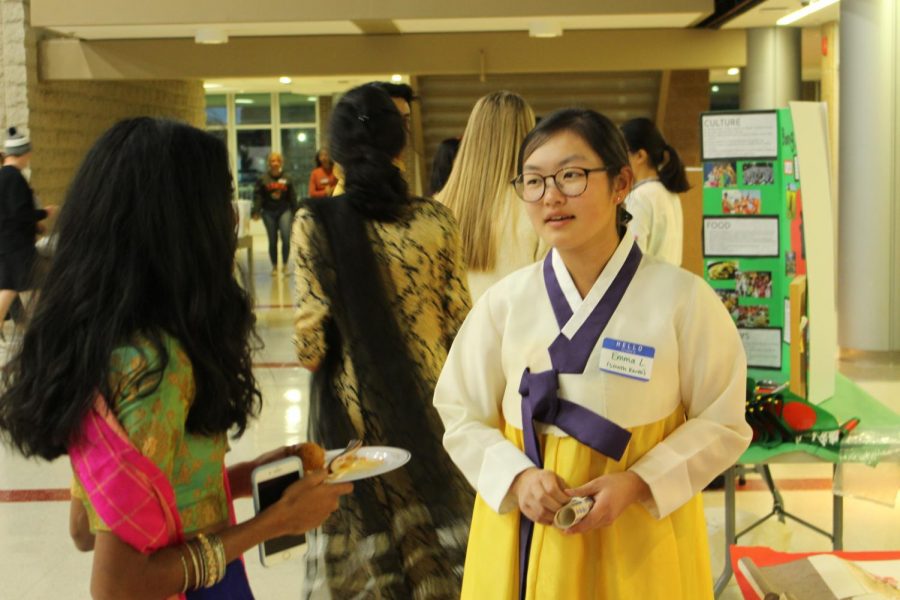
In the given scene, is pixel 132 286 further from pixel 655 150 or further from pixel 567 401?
pixel 655 150

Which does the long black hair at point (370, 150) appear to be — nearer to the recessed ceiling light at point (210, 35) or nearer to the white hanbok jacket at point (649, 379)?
the white hanbok jacket at point (649, 379)

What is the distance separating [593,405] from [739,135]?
3077mm

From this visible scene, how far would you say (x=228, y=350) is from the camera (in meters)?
1.55

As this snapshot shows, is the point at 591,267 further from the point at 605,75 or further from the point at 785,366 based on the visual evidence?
the point at 605,75

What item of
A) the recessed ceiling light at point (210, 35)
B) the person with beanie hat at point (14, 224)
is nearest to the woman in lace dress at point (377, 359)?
the person with beanie hat at point (14, 224)

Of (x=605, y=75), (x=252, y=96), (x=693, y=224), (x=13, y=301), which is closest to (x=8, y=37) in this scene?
(x=13, y=301)

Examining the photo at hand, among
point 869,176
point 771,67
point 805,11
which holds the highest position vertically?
point 805,11

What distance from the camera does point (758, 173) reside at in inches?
181

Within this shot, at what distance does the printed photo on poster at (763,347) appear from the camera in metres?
4.57

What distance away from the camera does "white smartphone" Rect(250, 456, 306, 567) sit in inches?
63.6

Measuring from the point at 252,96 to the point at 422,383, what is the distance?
89.5 feet

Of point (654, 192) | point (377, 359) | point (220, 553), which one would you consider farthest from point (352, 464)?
point (654, 192)

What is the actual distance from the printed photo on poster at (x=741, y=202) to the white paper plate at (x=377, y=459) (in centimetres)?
309

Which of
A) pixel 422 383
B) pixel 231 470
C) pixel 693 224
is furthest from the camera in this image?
pixel 693 224
